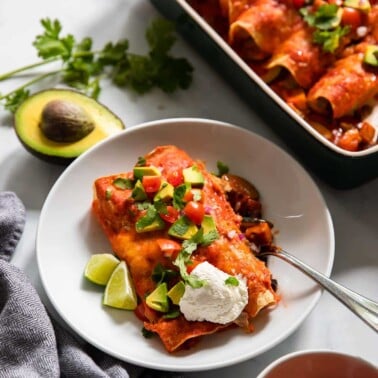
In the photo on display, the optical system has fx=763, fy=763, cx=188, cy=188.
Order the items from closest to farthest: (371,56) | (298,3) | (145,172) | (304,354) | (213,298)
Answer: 1. (304,354)
2. (213,298)
3. (145,172)
4. (371,56)
5. (298,3)

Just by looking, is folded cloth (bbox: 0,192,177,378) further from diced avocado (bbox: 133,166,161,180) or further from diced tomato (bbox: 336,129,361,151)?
diced tomato (bbox: 336,129,361,151)

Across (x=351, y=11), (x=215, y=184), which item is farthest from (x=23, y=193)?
(x=351, y=11)

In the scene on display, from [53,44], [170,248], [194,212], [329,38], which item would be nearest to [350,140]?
[329,38]

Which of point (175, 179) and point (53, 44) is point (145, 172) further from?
point (53, 44)

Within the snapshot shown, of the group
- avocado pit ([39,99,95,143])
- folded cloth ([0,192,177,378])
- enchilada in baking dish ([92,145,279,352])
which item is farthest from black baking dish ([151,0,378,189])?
folded cloth ([0,192,177,378])

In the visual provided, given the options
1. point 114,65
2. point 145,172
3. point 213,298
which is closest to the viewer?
point 213,298

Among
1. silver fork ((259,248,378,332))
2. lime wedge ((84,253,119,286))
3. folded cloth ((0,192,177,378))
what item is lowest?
folded cloth ((0,192,177,378))

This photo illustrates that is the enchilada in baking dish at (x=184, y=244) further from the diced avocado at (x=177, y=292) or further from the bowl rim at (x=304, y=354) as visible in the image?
the bowl rim at (x=304, y=354)
